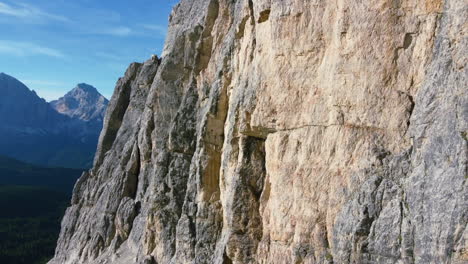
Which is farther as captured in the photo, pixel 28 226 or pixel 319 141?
pixel 28 226

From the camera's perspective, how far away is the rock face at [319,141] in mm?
20797

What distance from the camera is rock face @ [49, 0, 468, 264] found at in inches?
819

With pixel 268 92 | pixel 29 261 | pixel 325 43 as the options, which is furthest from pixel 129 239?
pixel 29 261

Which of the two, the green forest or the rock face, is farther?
the green forest

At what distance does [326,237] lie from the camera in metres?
26.2

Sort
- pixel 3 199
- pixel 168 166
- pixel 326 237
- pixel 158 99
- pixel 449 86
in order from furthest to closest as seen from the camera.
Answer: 1. pixel 3 199
2. pixel 158 99
3. pixel 168 166
4. pixel 326 237
5. pixel 449 86

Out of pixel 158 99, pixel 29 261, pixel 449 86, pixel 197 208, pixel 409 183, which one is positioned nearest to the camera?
pixel 449 86

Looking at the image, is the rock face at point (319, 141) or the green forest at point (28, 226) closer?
the rock face at point (319, 141)

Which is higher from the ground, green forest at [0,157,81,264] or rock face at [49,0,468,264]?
rock face at [49,0,468,264]

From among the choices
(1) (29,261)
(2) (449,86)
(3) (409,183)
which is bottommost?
(1) (29,261)

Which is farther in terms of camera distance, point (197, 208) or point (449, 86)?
point (197, 208)

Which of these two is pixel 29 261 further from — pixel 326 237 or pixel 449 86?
pixel 449 86

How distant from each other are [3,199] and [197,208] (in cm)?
16792

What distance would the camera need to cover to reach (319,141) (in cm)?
2755
